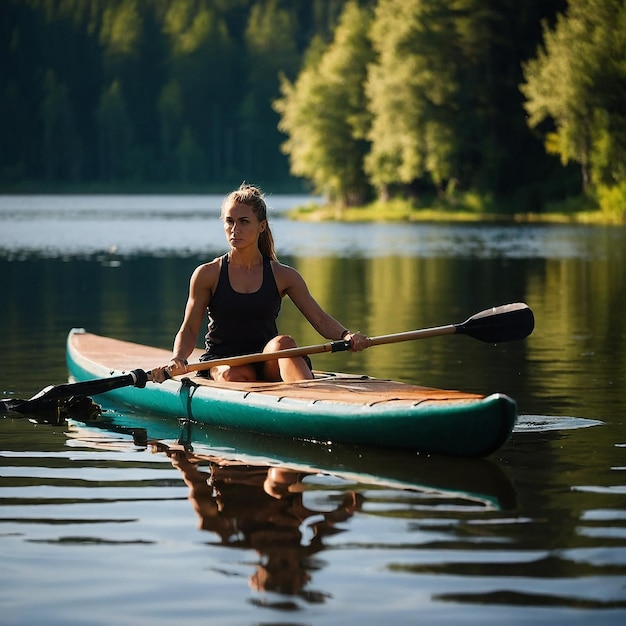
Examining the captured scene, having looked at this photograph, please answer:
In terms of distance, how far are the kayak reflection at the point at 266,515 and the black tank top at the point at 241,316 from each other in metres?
1.21

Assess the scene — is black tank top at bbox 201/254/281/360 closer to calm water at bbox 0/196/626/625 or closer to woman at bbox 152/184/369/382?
woman at bbox 152/184/369/382

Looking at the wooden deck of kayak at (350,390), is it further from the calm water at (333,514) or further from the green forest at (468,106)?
the green forest at (468,106)

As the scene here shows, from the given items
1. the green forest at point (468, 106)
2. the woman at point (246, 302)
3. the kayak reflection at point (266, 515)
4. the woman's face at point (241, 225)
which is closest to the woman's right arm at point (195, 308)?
the woman at point (246, 302)

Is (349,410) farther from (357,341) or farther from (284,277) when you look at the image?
(284,277)

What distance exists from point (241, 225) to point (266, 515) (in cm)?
→ 258

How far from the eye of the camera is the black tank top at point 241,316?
8336 millimetres

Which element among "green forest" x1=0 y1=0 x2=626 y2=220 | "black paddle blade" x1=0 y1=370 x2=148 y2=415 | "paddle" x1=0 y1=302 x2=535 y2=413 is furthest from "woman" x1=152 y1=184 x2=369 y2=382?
"green forest" x1=0 y1=0 x2=626 y2=220

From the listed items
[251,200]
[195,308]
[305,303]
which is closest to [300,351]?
[305,303]

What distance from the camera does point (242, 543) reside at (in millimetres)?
5453

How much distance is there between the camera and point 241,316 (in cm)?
842

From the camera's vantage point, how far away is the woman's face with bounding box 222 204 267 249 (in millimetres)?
8133

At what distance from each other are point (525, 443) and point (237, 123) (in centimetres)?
12410

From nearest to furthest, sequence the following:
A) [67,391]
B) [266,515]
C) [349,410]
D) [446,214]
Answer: [266,515], [349,410], [67,391], [446,214]

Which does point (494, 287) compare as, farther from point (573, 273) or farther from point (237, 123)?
point (237, 123)
